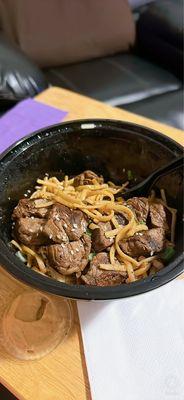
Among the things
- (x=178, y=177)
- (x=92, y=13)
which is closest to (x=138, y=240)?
(x=178, y=177)

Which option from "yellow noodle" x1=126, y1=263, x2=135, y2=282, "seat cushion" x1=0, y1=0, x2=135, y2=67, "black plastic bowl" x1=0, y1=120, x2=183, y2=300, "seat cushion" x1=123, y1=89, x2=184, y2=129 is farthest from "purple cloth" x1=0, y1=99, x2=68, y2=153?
"seat cushion" x1=0, y1=0, x2=135, y2=67

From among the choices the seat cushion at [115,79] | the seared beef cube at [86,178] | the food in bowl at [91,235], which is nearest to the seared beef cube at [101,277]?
the food in bowl at [91,235]

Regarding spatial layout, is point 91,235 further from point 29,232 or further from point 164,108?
point 164,108

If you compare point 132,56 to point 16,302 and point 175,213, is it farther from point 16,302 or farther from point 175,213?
point 16,302

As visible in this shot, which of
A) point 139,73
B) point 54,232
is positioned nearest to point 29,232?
point 54,232

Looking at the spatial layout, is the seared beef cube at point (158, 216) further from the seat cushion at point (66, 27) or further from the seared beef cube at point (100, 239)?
the seat cushion at point (66, 27)

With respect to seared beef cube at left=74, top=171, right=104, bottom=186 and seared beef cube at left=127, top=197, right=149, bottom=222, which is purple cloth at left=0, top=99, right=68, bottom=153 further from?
seared beef cube at left=127, top=197, right=149, bottom=222

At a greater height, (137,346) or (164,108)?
(137,346)

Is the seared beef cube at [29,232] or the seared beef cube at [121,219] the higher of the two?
the seared beef cube at [29,232]
